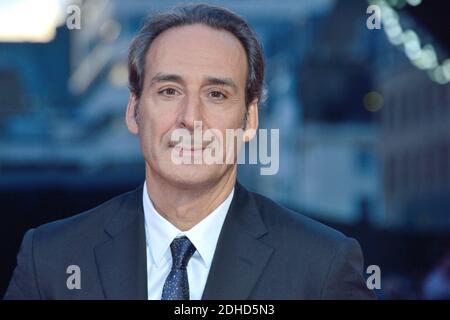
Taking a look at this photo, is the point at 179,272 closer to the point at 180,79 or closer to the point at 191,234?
the point at 191,234

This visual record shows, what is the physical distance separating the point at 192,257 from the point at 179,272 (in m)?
0.06

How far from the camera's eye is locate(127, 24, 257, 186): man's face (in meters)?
2.05

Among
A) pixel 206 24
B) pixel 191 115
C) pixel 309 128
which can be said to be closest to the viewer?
pixel 191 115

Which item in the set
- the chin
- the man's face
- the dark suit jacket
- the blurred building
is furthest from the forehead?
the blurred building

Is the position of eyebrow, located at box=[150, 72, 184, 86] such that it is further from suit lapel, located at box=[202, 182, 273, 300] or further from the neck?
suit lapel, located at box=[202, 182, 273, 300]

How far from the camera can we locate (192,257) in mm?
2090

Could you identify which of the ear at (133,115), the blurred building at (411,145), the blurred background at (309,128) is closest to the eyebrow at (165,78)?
the ear at (133,115)

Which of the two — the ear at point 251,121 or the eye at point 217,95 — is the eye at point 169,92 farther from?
the ear at point 251,121

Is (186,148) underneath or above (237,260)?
above

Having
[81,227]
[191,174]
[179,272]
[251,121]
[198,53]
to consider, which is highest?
[198,53]

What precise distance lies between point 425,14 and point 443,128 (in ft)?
4.01

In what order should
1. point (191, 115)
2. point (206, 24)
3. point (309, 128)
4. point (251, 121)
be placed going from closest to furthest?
point (191, 115)
point (206, 24)
point (251, 121)
point (309, 128)

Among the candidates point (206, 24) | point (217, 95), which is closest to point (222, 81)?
point (217, 95)

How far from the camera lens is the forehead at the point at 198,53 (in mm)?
2090
